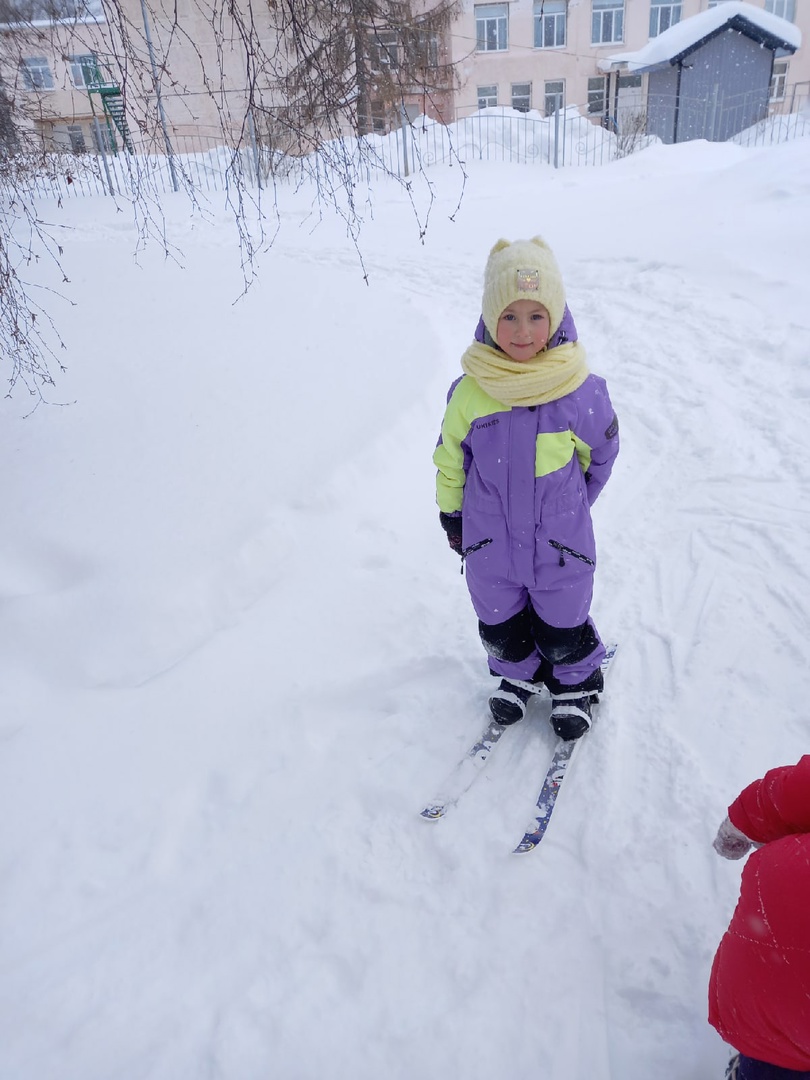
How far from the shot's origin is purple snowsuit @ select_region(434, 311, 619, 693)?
6.59ft

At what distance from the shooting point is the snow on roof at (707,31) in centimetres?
1578

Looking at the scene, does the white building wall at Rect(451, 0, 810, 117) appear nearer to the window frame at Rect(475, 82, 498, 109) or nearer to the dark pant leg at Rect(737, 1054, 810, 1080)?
the window frame at Rect(475, 82, 498, 109)

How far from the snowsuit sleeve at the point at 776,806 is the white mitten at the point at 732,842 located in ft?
0.25

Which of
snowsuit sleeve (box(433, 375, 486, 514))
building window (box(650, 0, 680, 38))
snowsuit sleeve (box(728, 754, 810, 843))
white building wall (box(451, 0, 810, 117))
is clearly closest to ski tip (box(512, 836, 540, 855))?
snowsuit sleeve (box(728, 754, 810, 843))

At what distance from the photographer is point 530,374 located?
75.0 inches

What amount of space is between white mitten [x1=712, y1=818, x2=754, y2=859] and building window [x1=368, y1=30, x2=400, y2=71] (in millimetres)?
2931

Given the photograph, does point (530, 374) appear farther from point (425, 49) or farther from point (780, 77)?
point (780, 77)

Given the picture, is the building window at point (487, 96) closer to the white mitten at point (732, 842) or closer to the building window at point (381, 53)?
the building window at point (381, 53)

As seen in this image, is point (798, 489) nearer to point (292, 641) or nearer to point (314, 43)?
point (292, 641)

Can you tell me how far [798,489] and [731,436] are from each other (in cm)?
65

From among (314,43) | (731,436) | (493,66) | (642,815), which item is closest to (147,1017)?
(642,815)

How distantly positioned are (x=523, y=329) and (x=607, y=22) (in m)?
28.0

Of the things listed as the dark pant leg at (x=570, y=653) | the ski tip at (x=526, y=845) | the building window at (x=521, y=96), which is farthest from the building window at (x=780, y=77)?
the ski tip at (x=526, y=845)

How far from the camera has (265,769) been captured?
2396mm
